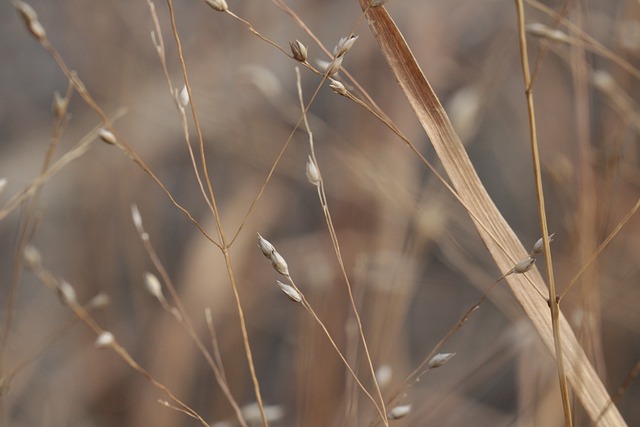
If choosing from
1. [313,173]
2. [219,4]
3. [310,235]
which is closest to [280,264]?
[313,173]

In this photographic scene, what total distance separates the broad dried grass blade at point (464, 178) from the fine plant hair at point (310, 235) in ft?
1.00

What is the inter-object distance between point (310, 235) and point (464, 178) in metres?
0.98

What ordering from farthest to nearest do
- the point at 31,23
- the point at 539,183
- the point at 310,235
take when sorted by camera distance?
the point at 310,235 → the point at 31,23 → the point at 539,183

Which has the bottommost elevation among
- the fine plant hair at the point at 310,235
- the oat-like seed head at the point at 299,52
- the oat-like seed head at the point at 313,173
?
the oat-like seed head at the point at 313,173

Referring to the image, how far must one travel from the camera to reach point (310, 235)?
143cm

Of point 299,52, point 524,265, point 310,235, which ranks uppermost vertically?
point 310,235

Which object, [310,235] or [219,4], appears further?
[310,235]

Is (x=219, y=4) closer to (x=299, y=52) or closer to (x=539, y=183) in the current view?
(x=299, y=52)

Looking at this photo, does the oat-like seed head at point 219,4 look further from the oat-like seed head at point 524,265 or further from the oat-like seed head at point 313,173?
the oat-like seed head at point 524,265

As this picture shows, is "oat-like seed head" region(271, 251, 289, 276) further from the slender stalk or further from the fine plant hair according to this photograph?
the fine plant hair

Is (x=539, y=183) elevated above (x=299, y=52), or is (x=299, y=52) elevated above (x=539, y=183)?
(x=299, y=52)

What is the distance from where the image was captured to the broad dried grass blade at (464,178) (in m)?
0.46

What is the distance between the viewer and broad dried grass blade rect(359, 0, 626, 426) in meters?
0.46

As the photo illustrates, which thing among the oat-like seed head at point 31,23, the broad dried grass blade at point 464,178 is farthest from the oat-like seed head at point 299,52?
the oat-like seed head at point 31,23
